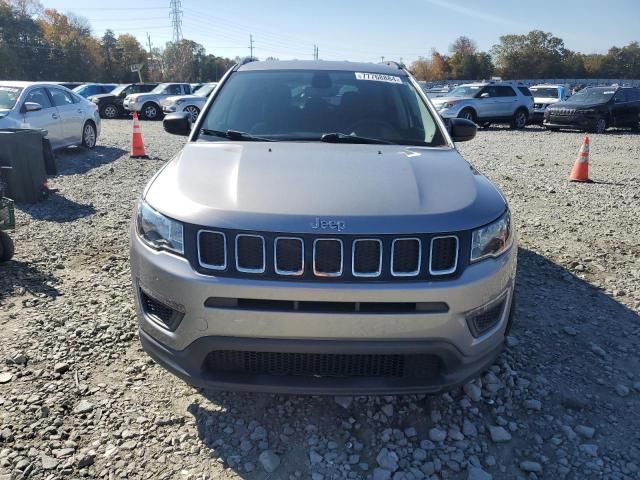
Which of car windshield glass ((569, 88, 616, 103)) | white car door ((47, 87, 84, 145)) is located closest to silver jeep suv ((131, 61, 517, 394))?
white car door ((47, 87, 84, 145))

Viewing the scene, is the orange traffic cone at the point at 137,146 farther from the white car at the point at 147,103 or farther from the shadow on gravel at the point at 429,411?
the white car at the point at 147,103

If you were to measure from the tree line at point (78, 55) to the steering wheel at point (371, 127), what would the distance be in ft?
170

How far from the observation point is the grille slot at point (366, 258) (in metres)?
2.10

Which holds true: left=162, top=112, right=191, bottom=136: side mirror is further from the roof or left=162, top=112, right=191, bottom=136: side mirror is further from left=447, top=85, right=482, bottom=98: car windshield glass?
left=447, top=85, right=482, bottom=98: car windshield glass

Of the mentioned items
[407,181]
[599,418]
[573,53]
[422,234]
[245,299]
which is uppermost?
[573,53]

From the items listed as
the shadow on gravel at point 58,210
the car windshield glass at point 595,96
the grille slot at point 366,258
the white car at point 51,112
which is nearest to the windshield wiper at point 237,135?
the grille slot at point 366,258

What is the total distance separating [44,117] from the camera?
31.8ft

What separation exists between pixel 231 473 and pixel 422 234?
4.42 ft

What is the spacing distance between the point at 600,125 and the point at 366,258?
19467mm

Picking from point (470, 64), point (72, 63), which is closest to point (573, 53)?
point (470, 64)

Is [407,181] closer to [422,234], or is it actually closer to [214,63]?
[422,234]

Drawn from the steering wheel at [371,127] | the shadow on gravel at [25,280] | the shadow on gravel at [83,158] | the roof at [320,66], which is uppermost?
the roof at [320,66]

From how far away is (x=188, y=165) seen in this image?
269cm

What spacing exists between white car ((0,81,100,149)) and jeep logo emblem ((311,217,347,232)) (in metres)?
8.45
